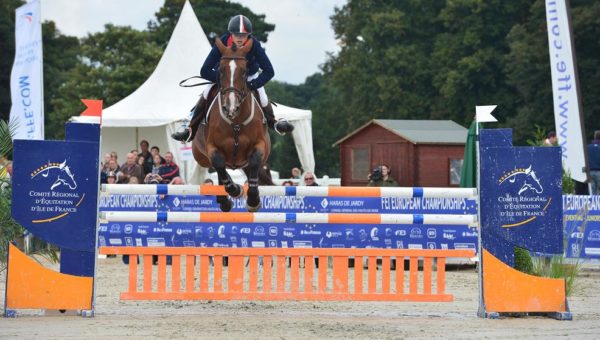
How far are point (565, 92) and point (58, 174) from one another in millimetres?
11172

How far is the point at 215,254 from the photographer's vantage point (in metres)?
8.67

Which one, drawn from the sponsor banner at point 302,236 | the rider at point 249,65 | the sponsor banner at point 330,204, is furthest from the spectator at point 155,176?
the rider at point 249,65

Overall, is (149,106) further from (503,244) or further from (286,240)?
(503,244)

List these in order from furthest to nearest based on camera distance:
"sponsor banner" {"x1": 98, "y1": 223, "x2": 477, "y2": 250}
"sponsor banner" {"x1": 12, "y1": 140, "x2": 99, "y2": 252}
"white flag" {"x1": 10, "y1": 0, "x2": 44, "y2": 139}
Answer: "white flag" {"x1": 10, "y1": 0, "x2": 44, "y2": 139}
"sponsor banner" {"x1": 98, "y1": 223, "x2": 477, "y2": 250}
"sponsor banner" {"x1": 12, "y1": 140, "x2": 99, "y2": 252}

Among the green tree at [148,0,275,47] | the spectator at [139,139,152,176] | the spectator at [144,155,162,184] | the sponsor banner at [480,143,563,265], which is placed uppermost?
the green tree at [148,0,275,47]

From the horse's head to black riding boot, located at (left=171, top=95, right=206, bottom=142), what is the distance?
0.96 meters

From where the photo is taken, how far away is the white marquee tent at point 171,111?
2161 cm

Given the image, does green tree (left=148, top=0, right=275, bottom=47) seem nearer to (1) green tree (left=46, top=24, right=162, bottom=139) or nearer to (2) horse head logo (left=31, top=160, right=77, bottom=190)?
(1) green tree (left=46, top=24, right=162, bottom=139)

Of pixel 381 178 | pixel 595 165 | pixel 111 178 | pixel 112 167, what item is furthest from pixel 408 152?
pixel 111 178

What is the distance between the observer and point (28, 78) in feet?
67.0

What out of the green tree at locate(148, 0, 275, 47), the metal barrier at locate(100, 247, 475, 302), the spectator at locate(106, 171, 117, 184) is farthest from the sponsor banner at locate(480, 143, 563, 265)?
the green tree at locate(148, 0, 275, 47)

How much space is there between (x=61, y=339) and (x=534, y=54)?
30.5m

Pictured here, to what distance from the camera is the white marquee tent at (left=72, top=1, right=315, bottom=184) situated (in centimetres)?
2161

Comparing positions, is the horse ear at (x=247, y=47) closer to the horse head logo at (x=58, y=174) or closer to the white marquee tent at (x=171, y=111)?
the horse head logo at (x=58, y=174)
